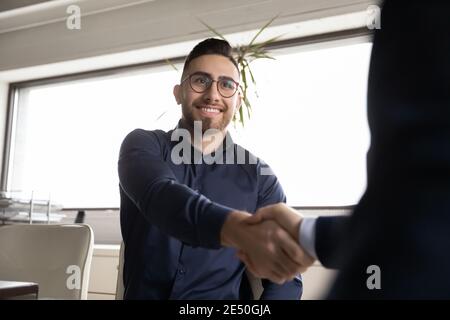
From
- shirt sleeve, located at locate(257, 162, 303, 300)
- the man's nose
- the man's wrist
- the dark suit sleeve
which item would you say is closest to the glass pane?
shirt sleeve, located at locate(257, 162, 303, 300)

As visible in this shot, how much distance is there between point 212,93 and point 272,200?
14.7 inches

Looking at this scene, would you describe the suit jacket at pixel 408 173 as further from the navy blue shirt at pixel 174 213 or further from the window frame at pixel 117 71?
the window frame at pixel 117 71

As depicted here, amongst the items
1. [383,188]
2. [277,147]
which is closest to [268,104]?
[277,147]

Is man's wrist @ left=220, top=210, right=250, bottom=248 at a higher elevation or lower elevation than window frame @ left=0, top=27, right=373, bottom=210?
lower

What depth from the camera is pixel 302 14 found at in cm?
315

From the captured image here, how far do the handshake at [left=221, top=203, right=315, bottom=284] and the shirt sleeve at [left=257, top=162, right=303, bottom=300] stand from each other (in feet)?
0.98

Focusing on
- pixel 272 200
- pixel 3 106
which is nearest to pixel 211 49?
pixel 272 200

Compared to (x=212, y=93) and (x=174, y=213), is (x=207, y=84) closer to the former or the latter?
(x=212, y=93)

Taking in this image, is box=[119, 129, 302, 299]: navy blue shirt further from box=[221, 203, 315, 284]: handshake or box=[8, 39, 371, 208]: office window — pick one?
box=[8, 39, 371, 208]: office window

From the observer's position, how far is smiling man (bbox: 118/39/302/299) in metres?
1.10

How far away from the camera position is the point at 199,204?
1.10 metres

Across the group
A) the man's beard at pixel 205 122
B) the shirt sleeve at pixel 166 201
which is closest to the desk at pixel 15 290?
the shirt sleeve at pixel 166 201

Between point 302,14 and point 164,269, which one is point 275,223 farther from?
point 302,14

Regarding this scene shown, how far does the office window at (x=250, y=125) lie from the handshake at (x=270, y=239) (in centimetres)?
147
